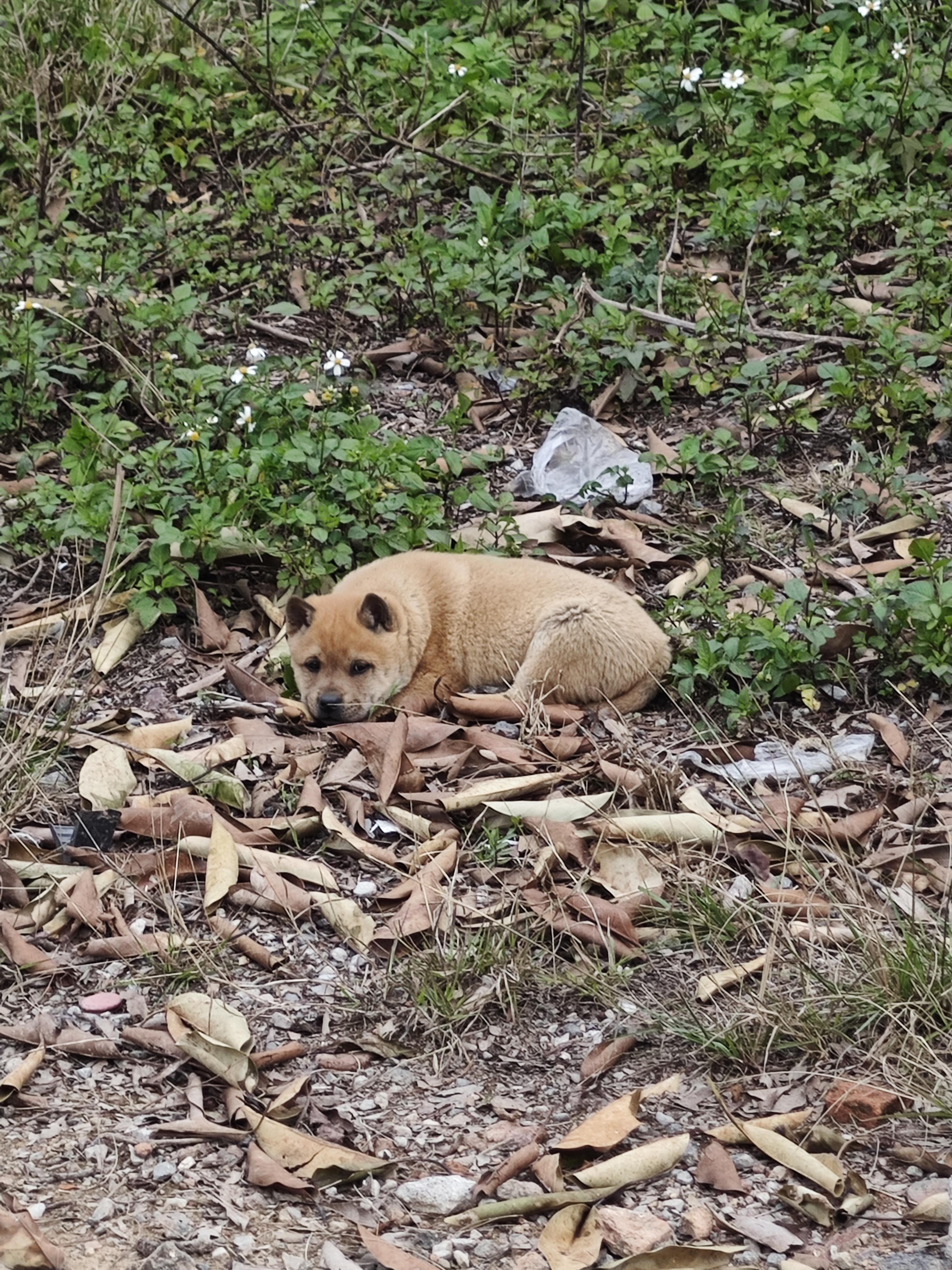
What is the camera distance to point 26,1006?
158 inches

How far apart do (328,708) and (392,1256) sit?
2.95m

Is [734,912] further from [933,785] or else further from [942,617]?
[942,617]

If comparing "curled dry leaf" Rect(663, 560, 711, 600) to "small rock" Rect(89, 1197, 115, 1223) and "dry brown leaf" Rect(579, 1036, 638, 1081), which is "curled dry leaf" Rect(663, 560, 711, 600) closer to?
"dry brown leaf" Rect(579, 1036, 638, 1081)

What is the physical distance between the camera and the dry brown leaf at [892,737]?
5141 millimetres

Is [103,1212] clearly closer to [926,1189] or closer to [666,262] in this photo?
[926,1189]

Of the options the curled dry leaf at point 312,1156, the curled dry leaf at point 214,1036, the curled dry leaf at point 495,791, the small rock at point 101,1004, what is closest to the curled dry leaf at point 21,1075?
the small rock at point 101,1004

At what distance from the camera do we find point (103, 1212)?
3203 mm

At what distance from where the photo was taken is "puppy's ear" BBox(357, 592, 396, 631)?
5.88 m

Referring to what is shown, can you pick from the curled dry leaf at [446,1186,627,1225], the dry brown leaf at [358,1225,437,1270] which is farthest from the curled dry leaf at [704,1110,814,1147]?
the dry brown leaf at [358,1225,437,1270]

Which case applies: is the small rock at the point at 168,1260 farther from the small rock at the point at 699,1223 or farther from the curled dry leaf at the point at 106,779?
the curled dry leaf at the point at 106,779

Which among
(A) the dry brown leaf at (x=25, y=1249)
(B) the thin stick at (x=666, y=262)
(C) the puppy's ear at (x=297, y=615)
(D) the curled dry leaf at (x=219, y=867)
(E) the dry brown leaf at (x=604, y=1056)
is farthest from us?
(B) the thin stick at (x=666, y=262)

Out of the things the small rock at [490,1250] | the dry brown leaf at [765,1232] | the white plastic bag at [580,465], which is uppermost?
the white plastic bag at [580,465]

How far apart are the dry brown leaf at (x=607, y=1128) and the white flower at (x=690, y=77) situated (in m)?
6.68

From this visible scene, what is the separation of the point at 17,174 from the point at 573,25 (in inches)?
152
